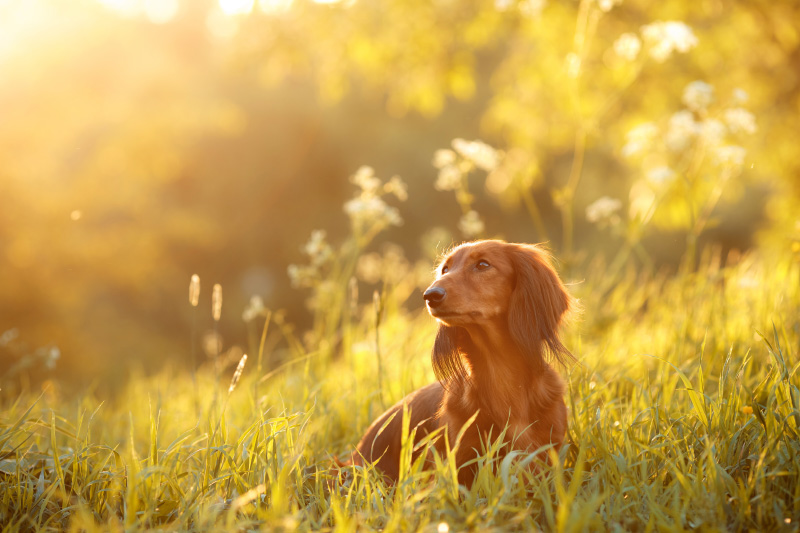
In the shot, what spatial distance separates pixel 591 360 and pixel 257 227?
1678 cm

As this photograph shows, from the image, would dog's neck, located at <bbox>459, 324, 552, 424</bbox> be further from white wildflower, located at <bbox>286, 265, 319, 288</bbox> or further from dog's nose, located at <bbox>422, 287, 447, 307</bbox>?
white wildflower, located at <bbox>286, 265, 319, 288</bbox>

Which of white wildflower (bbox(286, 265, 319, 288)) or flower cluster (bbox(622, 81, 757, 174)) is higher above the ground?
flower cluster (bbox(622, 81, 757, 174))

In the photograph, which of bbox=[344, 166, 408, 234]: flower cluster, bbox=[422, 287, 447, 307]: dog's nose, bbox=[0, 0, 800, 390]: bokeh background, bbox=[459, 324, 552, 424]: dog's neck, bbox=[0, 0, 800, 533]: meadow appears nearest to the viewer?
bbox=[0, 0, 800, 533]: meadow

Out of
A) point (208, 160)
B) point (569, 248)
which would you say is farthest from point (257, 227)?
point (569, 248)

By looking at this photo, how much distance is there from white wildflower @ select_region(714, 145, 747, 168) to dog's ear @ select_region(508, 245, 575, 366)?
1489 mm

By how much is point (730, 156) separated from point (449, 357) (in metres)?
2.07

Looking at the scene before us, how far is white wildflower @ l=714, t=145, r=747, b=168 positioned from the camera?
11.2 feet

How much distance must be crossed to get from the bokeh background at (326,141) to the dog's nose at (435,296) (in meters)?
1.11

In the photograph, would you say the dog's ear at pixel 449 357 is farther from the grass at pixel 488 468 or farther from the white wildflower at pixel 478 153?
the white wildflower at pixel 478 153

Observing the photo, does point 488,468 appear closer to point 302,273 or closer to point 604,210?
point 302,273

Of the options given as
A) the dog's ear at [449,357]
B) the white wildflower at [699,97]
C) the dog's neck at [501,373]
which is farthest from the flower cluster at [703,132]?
the dog's ear at [449,357]

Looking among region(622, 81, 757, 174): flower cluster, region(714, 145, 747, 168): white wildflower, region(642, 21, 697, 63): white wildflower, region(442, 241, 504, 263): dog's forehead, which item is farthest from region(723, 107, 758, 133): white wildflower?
region(442, 241, 504, 263): dog's forehead

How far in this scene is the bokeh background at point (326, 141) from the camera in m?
4.33

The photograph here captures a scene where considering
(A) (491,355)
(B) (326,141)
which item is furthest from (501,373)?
(B) (326,141)
